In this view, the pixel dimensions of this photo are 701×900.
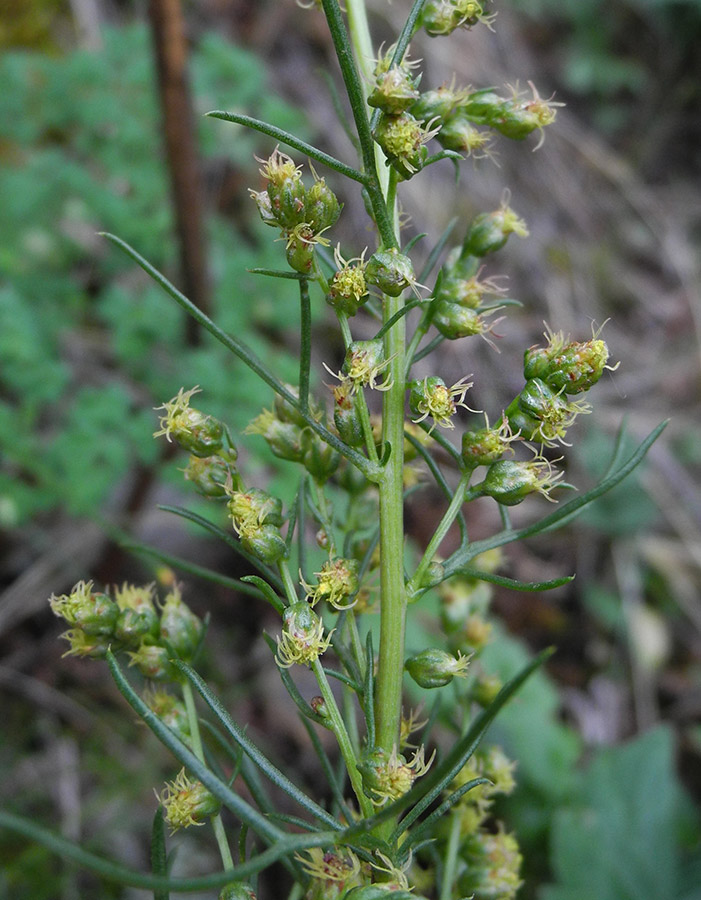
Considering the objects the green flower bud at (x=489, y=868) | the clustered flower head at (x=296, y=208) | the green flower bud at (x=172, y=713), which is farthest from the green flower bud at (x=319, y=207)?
the green flower bud at (x=489, y=868)

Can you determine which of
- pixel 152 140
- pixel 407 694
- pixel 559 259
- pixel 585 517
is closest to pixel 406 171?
pixel 407 694

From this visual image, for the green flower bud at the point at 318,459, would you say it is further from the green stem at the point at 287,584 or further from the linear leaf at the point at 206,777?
the linear leaf at the point at 206,777

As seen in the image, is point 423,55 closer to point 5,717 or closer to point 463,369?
point 463,369

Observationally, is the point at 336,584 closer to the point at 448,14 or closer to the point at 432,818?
the point at 432,818

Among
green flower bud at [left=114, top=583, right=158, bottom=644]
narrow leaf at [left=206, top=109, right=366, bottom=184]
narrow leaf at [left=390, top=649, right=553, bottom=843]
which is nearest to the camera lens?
narrow leaf at [left=390, top=649, right=553, bottom=843]

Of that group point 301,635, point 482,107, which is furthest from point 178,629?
point 482,107

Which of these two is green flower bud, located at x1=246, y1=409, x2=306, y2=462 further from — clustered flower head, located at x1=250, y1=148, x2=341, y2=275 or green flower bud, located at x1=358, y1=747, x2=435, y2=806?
green flower bud, located at x1=358, y1=747, x2=435, y2=806

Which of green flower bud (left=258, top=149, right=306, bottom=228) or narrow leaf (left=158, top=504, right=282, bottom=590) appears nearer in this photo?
green flower bud (left=258, top=149, right=306, bottom=228)

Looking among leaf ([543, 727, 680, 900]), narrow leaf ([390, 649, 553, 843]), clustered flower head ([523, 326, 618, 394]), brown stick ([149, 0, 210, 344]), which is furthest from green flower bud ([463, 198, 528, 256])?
leaf ([543, 727, 680, 900])
